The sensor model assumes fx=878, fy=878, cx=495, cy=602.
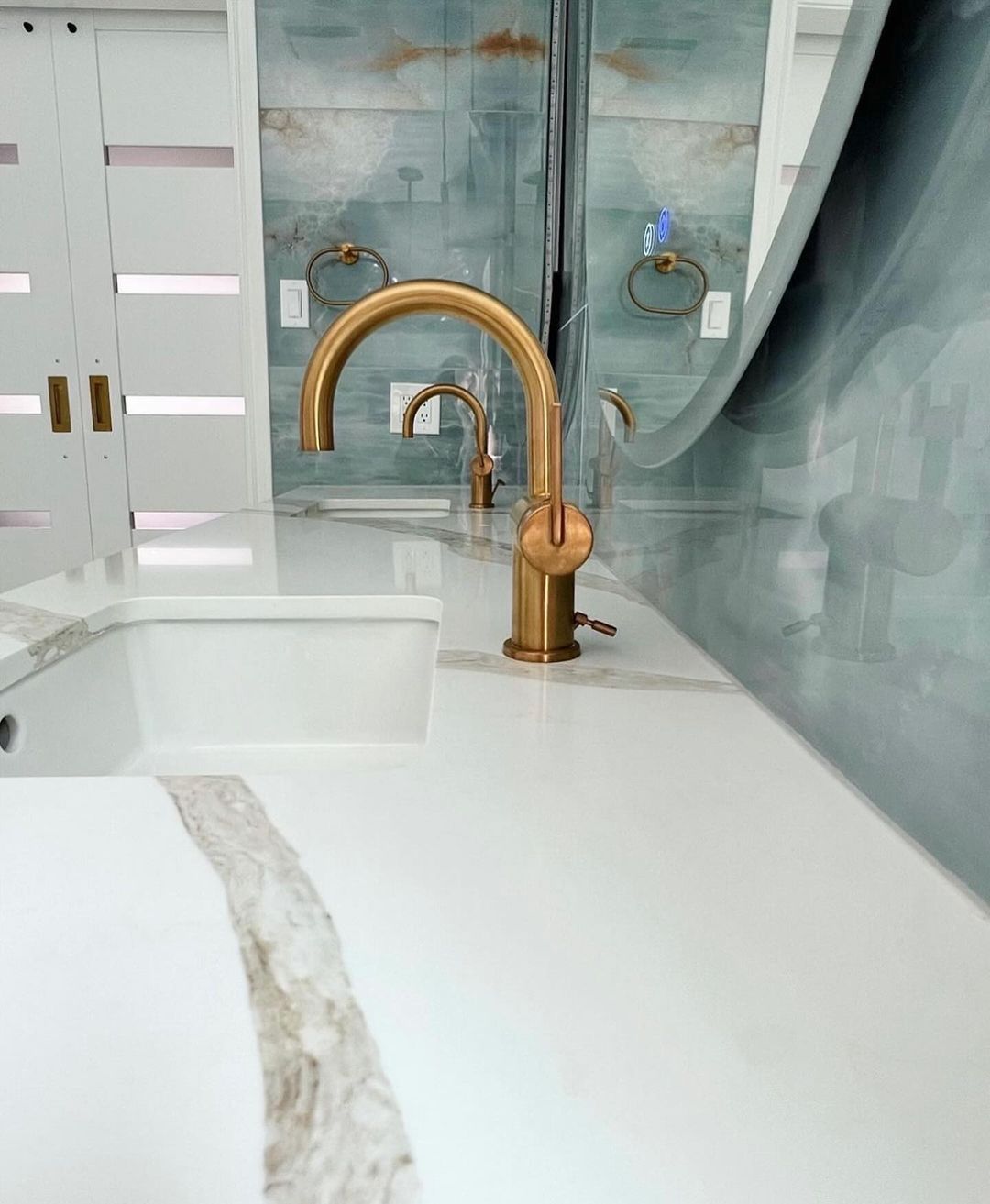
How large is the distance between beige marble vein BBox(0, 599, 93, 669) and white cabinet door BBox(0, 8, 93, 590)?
226 centimetres

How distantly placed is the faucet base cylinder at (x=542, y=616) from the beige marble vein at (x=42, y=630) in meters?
0.32

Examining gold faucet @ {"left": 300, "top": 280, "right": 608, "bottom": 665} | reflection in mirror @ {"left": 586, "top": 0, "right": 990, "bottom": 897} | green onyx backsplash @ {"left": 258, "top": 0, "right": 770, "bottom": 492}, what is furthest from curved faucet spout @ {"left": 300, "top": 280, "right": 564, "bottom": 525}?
green onyx backsplash @ {"left": 258, "top": 0, "right": 770, "bottom": 492}

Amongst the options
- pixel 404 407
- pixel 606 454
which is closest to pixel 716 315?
pixel 606 454

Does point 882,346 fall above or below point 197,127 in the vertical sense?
below

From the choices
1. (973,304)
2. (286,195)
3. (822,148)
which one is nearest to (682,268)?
(822,148)

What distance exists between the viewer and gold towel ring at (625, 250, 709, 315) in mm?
606

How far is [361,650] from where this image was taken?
0.78 metres

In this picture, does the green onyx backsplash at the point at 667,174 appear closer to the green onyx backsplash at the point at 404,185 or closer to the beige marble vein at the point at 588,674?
the beige marble vein at the point at 588,674

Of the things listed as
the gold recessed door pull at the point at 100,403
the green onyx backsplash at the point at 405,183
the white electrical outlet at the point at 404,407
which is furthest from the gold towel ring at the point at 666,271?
the gold recessed door pull at the point at 100,403

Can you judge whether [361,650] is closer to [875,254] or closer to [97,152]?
[875,254]

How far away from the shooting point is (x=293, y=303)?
212 centimetres

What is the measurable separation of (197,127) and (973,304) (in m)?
2.76

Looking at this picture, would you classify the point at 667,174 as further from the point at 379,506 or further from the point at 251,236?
the point at 251,236

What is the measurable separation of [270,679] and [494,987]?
0.55 metres
